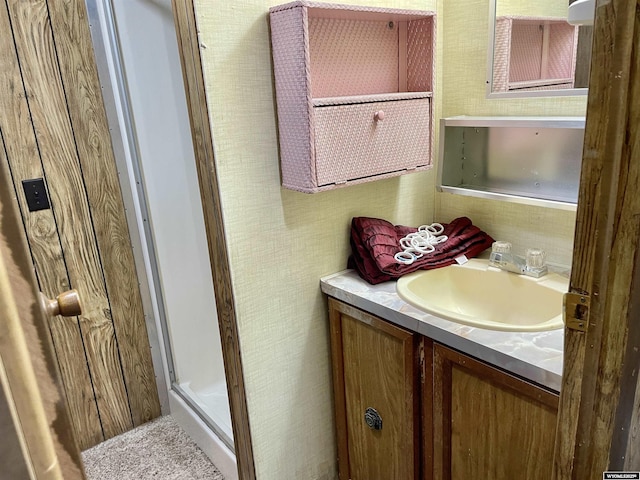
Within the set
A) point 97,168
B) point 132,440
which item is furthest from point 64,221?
point 132,440

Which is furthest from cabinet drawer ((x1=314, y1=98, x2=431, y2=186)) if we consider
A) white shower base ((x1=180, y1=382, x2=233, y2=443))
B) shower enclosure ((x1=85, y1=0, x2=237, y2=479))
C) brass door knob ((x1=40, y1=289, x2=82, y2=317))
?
white shower base ((x1=180, y1=382, x2=233, y2=443))

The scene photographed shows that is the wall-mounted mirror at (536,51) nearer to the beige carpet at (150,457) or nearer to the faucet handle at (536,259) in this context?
the faucet handle at (536,259)

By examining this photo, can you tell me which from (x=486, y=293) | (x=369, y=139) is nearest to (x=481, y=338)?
(x=486, y=293)

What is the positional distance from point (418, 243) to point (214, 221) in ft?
2.21

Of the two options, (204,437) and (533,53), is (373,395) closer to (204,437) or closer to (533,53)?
(204,437)

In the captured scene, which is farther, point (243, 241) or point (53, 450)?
point (243, 241)

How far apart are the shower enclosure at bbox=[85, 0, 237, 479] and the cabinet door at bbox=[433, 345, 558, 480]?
2.97ft

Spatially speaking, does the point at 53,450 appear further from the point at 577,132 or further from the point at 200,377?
the point at 200,377

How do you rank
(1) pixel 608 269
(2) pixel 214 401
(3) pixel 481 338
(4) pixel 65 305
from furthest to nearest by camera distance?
(2) pixel 214 401
(3) pixel 481 338
(1) pixel 608 269
(4) pixel 65 305

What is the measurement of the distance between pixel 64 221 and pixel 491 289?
60.5 inches

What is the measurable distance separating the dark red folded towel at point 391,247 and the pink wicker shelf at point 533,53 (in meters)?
0.48

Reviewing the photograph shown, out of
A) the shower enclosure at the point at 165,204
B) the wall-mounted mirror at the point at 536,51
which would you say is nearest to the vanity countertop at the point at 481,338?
the wall-mounted mirror at the point at 536,51

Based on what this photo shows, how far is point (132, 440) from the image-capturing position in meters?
2.15

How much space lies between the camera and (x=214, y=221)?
1387 mm
